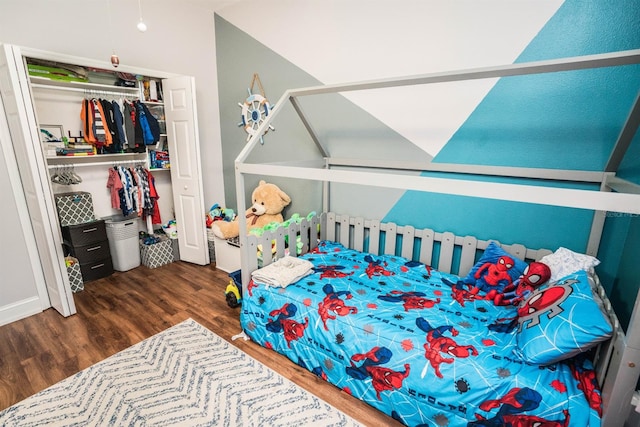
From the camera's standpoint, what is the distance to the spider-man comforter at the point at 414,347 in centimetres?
128

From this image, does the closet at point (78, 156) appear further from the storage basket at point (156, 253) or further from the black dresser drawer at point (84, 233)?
the black dresser drawer at point (84, 233)

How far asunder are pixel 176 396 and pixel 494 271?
2.08 metres

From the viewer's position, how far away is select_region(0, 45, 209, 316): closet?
7.29 feet

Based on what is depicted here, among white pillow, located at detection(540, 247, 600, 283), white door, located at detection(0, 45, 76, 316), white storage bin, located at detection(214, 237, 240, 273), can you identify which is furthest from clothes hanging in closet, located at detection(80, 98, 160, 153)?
white pillow, located at detection(540, 247, 600, 283)

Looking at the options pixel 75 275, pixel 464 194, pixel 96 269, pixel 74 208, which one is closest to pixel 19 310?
pixel 75 275

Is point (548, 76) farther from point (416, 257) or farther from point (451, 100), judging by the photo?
point (416, 257)

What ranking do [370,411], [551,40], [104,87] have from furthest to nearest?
1. [104,87]
2. [551,40]
3. [370,411]

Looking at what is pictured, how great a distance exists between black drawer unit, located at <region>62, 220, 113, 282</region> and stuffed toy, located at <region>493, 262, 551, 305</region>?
3.52 meters

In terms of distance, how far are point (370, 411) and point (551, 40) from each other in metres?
2.43

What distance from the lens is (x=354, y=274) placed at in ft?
7.34

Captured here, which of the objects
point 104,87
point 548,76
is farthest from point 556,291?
point 104,87

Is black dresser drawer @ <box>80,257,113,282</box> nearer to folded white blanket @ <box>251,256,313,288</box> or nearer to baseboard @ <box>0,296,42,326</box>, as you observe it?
baseboard @ <box>0,296,42,326</box>

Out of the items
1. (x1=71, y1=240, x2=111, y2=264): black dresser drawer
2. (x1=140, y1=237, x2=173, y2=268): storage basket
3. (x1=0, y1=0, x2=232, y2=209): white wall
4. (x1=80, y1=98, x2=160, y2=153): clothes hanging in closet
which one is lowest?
(x1=140, y1=237, x2=173, y2=268): storage basket

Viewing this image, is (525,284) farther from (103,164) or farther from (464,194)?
(103,164)
